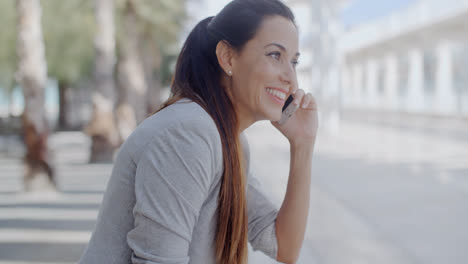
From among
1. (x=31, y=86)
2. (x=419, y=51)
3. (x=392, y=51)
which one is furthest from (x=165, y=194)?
(x=392, y=51)

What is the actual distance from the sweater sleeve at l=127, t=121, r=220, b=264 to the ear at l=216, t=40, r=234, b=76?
1.06 feet

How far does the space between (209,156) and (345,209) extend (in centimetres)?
485

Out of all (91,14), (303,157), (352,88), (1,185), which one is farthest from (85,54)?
(352,88)

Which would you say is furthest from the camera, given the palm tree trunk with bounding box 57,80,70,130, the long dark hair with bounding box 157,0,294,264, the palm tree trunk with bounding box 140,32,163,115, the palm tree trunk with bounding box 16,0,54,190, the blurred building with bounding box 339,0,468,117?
the blurred building with bounding box 339,0,468,117

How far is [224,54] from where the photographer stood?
57.4 inches

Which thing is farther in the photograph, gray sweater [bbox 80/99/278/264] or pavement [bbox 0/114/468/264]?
pavement [bbox 0/114/468/264]

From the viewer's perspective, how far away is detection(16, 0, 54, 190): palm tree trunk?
695 cm

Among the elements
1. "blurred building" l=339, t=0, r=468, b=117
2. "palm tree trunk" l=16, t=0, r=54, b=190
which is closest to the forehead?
"palm tree trunk" l=16, t=0, r=54, b=190

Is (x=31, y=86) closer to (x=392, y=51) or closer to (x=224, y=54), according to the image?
(x=224, y=54)

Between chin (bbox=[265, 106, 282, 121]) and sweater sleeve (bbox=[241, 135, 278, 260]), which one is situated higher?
chin (bbox=[265, 106, 282, 121])

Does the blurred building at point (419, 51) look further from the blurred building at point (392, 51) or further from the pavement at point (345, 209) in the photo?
the pavement at point (345, 209)

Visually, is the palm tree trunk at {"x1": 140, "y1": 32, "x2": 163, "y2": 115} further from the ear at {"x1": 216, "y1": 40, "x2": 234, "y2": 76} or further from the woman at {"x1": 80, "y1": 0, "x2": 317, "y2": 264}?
the ear at {"x1": 216, "y1": 40, "x2": 234, "y2": 76}

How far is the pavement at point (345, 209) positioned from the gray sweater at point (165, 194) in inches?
22.5

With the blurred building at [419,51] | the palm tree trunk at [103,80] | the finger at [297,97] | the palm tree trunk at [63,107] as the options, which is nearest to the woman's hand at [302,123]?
the finger at [297,97]
